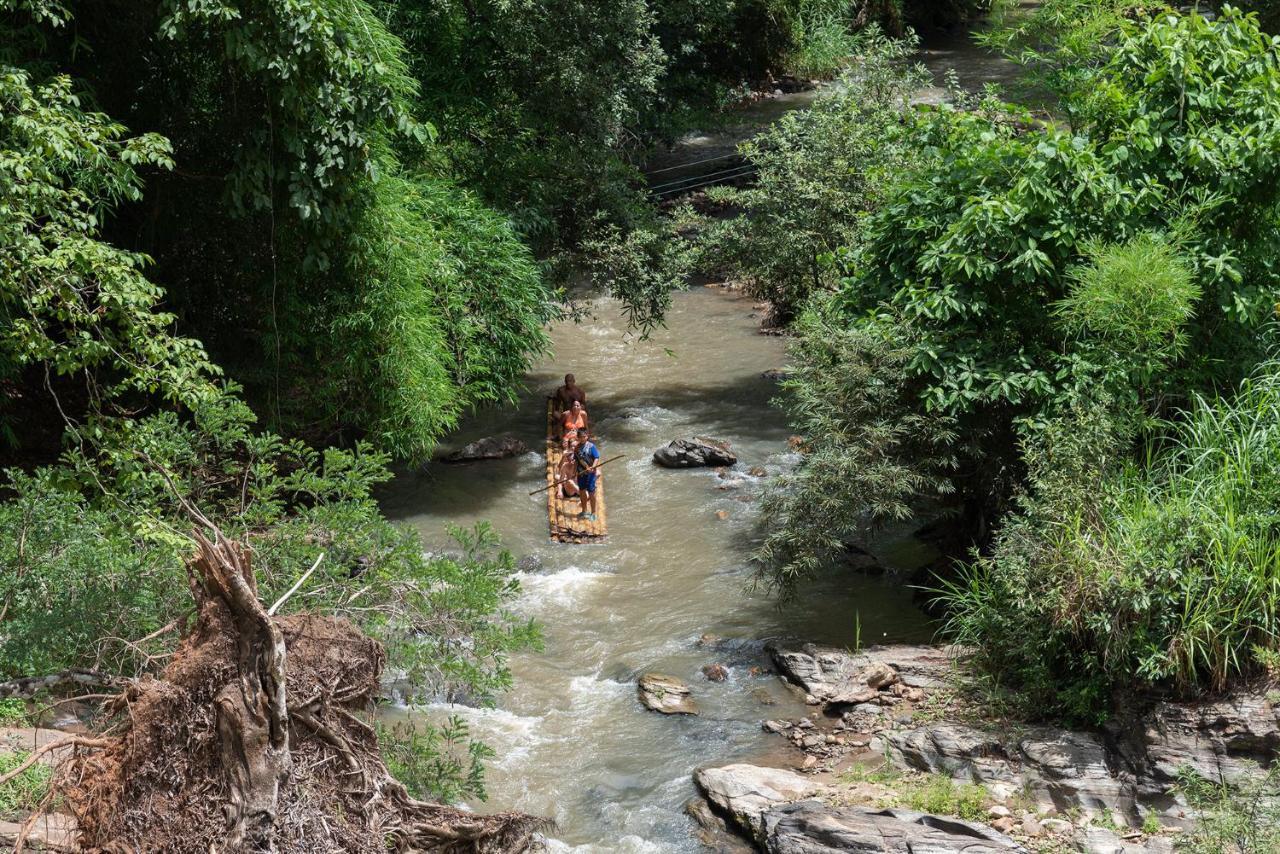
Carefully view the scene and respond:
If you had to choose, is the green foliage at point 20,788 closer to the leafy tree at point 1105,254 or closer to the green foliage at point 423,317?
the leafy tree at point 1105,254

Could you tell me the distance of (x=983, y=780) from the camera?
27.0ft

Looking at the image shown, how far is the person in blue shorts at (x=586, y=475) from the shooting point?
13.2 metres

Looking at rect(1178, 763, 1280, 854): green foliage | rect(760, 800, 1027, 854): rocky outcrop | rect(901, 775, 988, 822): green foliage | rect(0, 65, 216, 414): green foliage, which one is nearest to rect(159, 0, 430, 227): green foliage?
rect(0, 65, 216, 414): green foliage

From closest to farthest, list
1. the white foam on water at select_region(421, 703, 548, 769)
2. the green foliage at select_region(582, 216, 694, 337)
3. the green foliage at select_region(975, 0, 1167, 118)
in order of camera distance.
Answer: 1. the white foam on water at select_region(421, 703, 548, 769)
2. the green foliage at select_region(975, 0, 1167, 118)
3. the green foliage at select_region(582, 216, 694, 337)

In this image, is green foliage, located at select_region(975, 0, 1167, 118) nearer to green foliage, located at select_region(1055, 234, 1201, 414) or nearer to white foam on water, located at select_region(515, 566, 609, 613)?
green foliage, located at select_region(1055, 234, 1201, 414)

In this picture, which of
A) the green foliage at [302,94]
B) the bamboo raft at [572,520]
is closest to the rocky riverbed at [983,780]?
the bamboo raft at [572,520]

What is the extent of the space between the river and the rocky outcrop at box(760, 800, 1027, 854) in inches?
28.3

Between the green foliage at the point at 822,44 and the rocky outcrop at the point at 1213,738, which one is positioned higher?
the green foliage at the point at 822,44

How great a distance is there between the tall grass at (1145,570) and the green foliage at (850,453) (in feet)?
3.27

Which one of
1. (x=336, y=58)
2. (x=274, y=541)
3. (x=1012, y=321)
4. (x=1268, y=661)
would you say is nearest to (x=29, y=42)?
(x=336, y=58)

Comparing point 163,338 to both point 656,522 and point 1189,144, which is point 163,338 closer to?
point 656,522

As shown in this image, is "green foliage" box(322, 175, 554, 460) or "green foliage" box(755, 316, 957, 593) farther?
"green foliage" box(322, 175, 554, 460)

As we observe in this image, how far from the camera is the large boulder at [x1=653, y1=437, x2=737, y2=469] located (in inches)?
579

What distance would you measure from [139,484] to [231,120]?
15.1 feet
